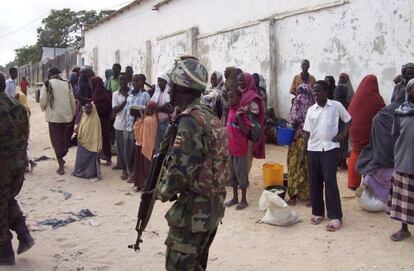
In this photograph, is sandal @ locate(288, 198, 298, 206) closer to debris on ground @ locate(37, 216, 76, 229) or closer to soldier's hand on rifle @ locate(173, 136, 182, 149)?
debris on ground @ locate(37, 216, 76, 229)

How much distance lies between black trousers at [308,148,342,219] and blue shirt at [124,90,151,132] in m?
2.91

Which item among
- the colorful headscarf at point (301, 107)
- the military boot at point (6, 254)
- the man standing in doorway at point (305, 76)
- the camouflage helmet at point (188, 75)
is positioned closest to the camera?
the camouflage helmet at point (188, 75)

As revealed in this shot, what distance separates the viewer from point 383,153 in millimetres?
5297

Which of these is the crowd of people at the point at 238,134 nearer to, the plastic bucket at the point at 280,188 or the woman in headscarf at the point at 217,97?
the woman in headscarf at the point at 217,97

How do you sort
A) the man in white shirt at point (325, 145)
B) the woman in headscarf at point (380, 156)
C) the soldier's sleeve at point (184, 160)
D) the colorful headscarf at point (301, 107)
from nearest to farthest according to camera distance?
1. the soldier's sleeve at point (184, 160)
2. the man in white shirt at point (325, 145)
3. the woman in headscarf at point (380, 156)
4. the colorful headscarf at point (301, 107)

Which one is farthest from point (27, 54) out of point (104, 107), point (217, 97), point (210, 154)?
point (210, 154)

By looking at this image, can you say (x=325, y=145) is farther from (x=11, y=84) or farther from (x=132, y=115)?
(x=11, y=84)

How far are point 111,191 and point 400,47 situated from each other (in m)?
5.03

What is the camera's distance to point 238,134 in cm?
593

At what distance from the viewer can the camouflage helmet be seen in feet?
9.22

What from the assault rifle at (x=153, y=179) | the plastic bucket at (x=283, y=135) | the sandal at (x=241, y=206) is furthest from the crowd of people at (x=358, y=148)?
the plastic bucket at (x=283, y=135)

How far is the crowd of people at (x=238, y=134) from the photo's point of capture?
2814 mm

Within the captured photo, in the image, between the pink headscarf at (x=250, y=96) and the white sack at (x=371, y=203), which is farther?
the pink headscarf at (x=250, y=96)

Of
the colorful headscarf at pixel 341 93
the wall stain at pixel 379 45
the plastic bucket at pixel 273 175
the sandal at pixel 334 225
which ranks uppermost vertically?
the wall stain at pixel 379 45
